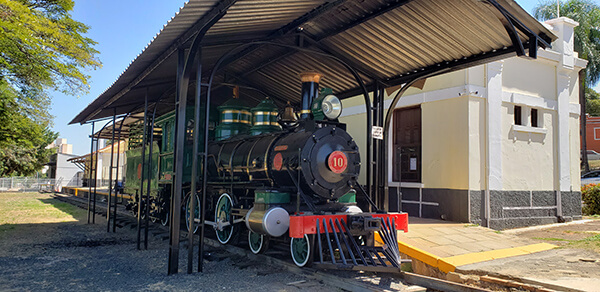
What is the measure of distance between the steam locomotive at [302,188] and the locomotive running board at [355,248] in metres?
0.01

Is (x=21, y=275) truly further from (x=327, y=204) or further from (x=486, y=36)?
(x=486, y=36)

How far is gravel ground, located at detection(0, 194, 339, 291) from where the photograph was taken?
547cm

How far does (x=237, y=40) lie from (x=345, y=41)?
1.89 m

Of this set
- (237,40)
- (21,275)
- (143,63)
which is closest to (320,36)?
(237,40)

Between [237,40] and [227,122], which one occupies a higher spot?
[237,40]

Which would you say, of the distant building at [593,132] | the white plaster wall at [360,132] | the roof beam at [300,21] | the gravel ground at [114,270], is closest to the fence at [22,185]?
the gravel ground at [114,270]

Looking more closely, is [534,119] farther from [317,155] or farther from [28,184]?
[28,184]

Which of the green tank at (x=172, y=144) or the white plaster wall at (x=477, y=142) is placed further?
the white plaster wall at (x=477, y=142)

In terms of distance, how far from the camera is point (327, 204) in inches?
267

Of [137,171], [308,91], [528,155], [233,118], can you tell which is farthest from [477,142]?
[137,171]

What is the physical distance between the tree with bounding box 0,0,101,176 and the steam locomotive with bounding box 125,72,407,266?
19.2 feet

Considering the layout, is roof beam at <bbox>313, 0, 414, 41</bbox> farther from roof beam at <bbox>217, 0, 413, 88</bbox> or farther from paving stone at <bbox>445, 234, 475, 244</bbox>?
paving stone at <bbox>445, 234, 475, 244</bbox>

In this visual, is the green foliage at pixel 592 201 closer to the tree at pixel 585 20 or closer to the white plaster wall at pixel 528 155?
the white plaster wall at pixel 528 155

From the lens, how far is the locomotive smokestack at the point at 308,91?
7.11 m
